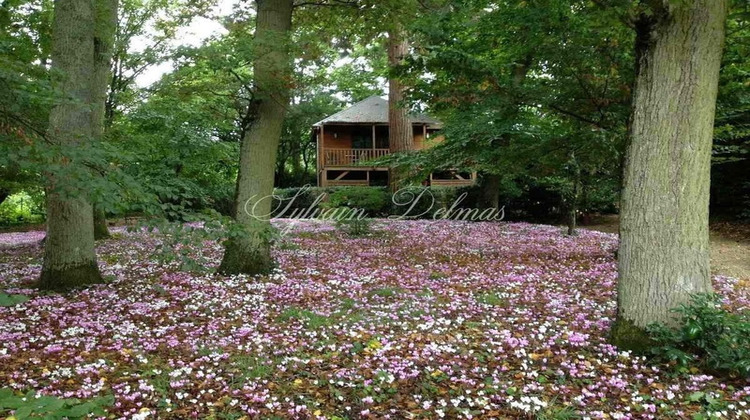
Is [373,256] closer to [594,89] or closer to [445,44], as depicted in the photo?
[445,44]

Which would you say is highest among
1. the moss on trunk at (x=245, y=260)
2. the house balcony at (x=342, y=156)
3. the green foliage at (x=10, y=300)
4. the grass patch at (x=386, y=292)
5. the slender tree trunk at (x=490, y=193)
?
the house balcony at (x=342, y=156)

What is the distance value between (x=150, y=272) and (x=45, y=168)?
482 centimetres

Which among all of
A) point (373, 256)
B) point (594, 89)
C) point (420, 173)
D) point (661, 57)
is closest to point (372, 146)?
point (420, 173)

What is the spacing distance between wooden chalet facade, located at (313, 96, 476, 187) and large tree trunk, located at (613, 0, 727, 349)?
21.1 meters

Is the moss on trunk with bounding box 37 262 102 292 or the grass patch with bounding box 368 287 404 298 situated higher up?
the moss on trunk with bounding box 37 262 102 292

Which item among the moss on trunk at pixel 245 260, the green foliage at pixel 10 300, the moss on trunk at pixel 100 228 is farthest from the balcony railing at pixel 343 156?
the green foliage at pixel 10 300

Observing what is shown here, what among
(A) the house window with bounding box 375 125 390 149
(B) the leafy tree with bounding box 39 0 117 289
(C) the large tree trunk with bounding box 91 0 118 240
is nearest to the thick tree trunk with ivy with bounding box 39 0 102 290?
(B) the leafy tree with bounding box 39 0 117 289

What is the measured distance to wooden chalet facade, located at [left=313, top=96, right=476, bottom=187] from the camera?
26141 mm

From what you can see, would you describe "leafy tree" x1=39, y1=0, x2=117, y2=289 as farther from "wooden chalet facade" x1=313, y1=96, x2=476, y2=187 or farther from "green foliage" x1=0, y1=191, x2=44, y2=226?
"green foliage" x1=0, y1=191, x2=44, y2=226

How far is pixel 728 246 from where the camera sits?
12789 millimetres

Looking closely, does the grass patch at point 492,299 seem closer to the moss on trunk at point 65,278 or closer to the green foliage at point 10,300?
the green foliage at point 10,300

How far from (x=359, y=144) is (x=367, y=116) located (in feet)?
6.87

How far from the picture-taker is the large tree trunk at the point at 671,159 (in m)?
3.89

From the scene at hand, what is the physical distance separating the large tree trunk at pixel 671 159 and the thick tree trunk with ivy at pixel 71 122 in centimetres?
620
